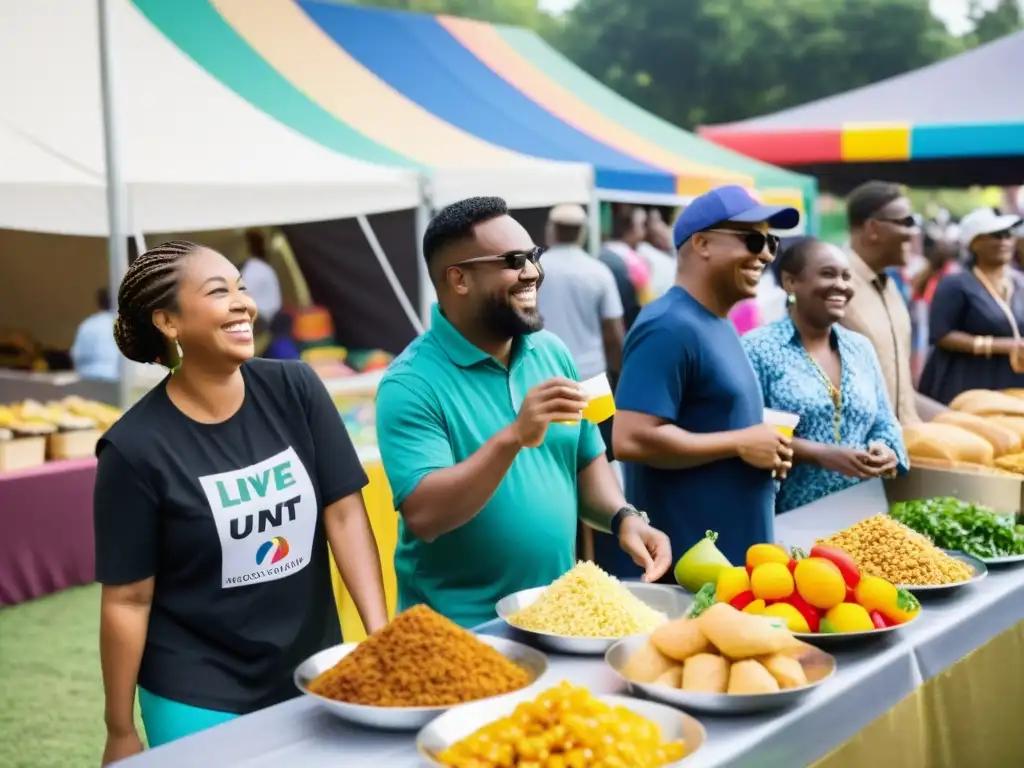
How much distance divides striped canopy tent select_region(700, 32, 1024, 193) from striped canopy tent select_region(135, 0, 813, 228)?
47cm

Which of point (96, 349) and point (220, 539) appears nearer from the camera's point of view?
point (220, 539)

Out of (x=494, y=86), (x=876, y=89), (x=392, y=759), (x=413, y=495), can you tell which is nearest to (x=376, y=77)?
(x=494, y=86)

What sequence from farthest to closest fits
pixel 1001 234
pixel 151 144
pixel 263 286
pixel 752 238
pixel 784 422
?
pixel 263 286, pixel 151 144, pixel 1001 234, pixel 752 238, pixel 784 422

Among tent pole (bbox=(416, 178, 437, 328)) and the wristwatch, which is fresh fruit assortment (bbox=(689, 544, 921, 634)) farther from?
tent pole (bbox=(416, 178, 437, 328))

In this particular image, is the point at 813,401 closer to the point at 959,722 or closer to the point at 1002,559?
the point at 1002,559

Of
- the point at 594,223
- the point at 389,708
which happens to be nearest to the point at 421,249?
the point at 594,223

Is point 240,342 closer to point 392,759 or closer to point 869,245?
point 392,759

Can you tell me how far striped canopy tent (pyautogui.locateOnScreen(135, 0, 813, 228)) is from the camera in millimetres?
7516

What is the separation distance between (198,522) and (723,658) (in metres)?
0.92

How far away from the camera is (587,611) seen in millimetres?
2240

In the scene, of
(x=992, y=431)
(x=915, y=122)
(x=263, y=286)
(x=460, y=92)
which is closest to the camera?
(x=992, y=431)

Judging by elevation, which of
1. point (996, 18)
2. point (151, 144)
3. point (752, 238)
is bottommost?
point (752, 238)

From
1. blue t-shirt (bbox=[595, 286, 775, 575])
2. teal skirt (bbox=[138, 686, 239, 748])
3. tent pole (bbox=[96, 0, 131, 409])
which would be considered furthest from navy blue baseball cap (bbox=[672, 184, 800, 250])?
tent pole (bbox=[96, 0, 131, 409])

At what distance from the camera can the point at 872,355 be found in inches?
145
